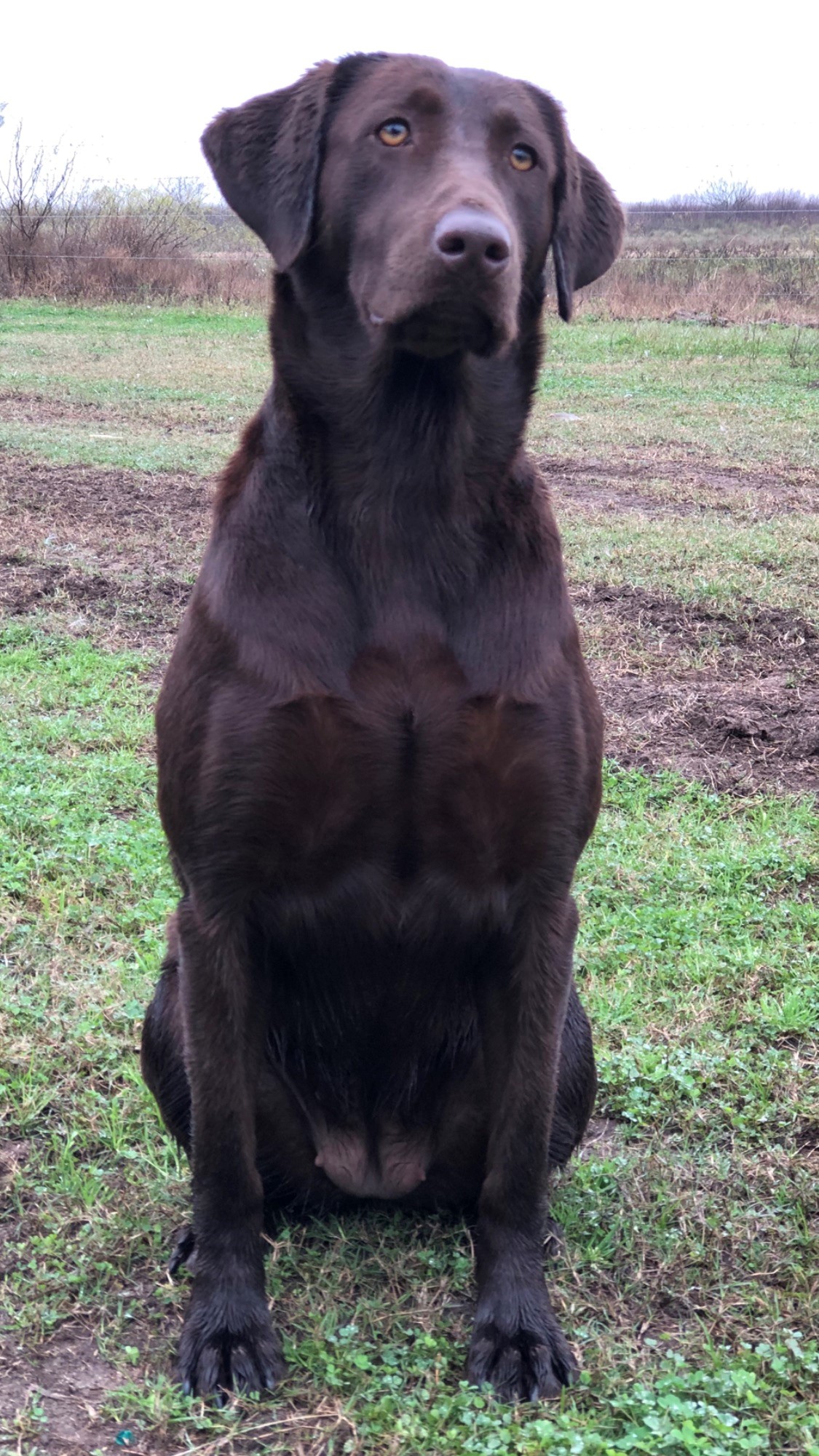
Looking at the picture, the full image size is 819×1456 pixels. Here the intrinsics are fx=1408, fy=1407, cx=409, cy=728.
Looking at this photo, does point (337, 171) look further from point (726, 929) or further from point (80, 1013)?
point (726, 929)

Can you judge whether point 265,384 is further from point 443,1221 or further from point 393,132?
point 443,1221

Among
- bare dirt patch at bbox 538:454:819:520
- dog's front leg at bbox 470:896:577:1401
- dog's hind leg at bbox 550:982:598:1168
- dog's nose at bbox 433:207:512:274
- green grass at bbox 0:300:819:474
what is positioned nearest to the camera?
dog's nose at bbox 433:207:512:274

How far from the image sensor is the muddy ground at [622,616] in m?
4.53

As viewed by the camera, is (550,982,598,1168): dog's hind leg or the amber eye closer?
the amber eye

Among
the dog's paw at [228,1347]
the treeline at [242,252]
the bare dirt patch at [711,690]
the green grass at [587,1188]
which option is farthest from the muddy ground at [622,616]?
the treeline at [242,252]

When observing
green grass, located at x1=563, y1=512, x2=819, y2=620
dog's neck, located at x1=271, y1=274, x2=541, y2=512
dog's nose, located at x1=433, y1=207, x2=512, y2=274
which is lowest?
green grass, located at x1=563, y1=512, x2=819, y2=620

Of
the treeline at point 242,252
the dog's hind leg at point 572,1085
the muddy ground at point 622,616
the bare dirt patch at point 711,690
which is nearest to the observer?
the dog's hind leg at point 572,1085

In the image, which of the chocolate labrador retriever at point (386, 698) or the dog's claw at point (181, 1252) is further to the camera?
the dog's claw at point (181, 1252)

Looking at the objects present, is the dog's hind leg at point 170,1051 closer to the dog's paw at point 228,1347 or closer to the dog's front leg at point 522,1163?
the dog's paw at point 228,1347

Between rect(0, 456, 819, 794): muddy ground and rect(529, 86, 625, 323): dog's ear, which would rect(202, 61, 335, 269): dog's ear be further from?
rect(0, 456, 819, 794): muddy ground

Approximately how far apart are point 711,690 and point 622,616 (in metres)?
0.82

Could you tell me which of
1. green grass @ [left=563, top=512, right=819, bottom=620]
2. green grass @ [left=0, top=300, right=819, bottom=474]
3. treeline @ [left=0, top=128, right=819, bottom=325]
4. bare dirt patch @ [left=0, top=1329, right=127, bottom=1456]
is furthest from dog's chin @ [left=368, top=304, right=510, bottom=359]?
treeline @ [left=0, top=128, right=819, bottom=325]

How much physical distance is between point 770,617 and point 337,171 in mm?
3709

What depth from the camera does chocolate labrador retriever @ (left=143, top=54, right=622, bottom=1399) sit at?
201 centimetres
